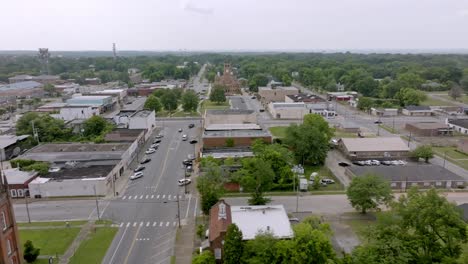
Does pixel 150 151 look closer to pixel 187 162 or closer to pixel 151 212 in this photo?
pixel 187 162

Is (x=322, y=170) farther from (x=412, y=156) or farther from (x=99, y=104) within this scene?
(x=99, y=104)

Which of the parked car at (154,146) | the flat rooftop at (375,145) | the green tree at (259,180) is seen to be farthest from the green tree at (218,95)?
the green tree at (259,180)

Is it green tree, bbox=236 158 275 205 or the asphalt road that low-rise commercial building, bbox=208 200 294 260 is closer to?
the asphalt road

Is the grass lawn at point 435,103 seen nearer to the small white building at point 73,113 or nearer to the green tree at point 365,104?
the green tree at point 365,104

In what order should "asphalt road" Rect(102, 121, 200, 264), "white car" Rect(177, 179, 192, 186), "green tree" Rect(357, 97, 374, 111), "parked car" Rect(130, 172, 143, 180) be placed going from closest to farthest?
"asphalt road" Rect(102, 121, 200, 264)
"white car" Rect(177, 179, 192, 186)
"parked car" Rect(130, 172, 143, 180)
"green tree" Rect(357, 97, 374, 111)

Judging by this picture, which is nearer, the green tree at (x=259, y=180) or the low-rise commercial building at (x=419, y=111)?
the green tree at (x=259, y=180)

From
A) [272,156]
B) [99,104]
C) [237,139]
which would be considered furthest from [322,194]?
[99,104]

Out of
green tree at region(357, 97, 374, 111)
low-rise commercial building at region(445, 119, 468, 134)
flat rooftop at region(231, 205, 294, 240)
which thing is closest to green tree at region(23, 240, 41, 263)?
flat rooftop at region(231, 205, 294, 240)
